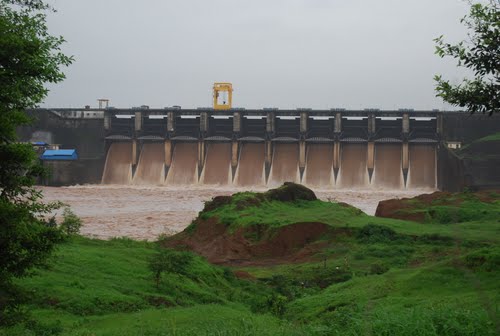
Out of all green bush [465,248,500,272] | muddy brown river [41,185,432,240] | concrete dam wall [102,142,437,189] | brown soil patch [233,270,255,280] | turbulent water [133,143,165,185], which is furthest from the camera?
turbulent water [133,143,165,185]

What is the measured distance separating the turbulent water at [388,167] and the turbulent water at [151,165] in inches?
550

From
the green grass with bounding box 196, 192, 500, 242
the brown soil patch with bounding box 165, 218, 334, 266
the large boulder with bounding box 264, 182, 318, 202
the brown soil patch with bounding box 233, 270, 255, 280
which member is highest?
the large boulder with bounding box 264, 182, 318, 202

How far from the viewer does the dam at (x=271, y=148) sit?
41.2m

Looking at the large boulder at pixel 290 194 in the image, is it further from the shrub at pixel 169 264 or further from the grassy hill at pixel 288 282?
the shrub at pixel 169 264

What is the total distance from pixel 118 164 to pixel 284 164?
37.0ft

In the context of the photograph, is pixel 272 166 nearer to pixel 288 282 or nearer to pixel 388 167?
pixel 388 167

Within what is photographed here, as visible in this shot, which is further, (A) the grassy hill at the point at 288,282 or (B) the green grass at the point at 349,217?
(B) the green grass at the point at 349,217

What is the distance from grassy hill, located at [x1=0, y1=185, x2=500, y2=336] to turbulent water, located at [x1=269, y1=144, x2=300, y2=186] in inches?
802

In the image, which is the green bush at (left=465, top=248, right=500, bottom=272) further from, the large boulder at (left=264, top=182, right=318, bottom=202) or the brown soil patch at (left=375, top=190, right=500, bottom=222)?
the large boulder at (left=264, top=182, right=318, bottom=202)

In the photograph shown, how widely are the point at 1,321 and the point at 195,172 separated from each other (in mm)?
36704

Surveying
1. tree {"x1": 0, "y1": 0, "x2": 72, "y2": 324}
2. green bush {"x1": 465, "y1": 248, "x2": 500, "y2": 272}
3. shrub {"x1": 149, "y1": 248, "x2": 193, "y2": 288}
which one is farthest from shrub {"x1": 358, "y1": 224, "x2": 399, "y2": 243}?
tree {"x1": 0, "y1": 0, "x2": 72, "y2": 324}

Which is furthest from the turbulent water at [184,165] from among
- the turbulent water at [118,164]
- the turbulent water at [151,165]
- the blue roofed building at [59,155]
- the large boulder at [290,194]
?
the large boulder at [290,194]

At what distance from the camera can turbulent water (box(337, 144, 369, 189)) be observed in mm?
40875

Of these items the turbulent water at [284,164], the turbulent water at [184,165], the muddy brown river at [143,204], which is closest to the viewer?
the muddy brown river at [143,204]
